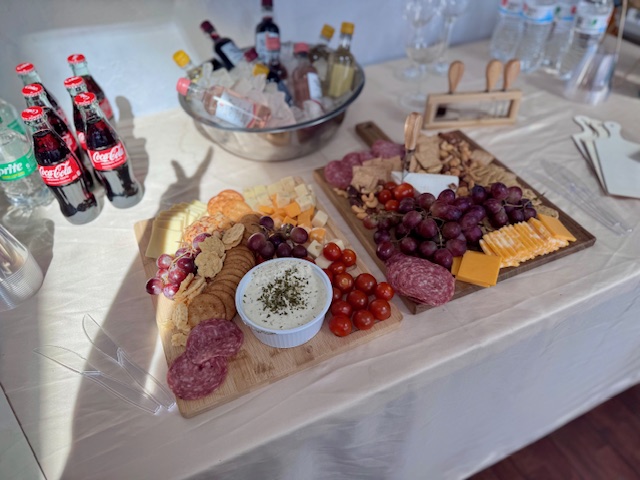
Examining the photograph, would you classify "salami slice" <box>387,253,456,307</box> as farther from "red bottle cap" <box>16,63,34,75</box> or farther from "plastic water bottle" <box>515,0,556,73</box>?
"plastic water bottle" <box>515,0,556,73</box>

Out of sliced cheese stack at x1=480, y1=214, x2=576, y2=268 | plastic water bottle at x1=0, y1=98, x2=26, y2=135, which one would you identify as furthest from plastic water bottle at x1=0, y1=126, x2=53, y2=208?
sliced cheese stack at x1=480, y1=214, x2=576, y2=268

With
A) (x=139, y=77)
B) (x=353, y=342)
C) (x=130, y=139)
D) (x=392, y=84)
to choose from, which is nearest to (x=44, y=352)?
(x=353, y=342)

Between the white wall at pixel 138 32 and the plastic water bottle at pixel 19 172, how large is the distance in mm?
284

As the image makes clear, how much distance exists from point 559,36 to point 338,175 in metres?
1.16

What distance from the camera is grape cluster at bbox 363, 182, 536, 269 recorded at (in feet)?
2.91

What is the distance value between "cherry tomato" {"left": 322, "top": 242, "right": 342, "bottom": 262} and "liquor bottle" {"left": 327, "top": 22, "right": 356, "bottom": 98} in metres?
0.53

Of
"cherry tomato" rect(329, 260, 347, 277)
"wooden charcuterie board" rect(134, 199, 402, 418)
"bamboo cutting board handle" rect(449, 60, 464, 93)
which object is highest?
"bamboo cutting board handle" rect(449, 60, 464, 93)

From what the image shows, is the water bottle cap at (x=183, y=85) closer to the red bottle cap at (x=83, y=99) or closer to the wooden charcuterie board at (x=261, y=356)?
the red bottle cap at (x=83, y=99)

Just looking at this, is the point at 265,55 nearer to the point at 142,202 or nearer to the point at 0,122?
the point at 142,202

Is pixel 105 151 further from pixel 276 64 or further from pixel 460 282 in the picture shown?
pixel 460 282

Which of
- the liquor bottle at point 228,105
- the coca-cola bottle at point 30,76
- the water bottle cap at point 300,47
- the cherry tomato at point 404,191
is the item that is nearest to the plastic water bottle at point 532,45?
the water bottle cap at point 300,47

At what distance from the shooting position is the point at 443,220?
0.92 meters

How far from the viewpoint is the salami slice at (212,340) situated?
0.71 meters

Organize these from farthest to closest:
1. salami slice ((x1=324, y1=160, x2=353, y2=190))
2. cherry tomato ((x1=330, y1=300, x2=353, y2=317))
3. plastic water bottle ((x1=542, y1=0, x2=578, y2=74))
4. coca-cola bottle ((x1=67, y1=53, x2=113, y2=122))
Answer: plastic water bottle ((x1=542, y1=0, x2=578, y2=74))
salami slice ((x1=324, y1=160, x2=353, y2=190))
coca-cola bottle ((x1=67, y1=53, x2=113, y2=122))
cherry tomato ((x1=330, y1=300, x2=353, y2=317))
